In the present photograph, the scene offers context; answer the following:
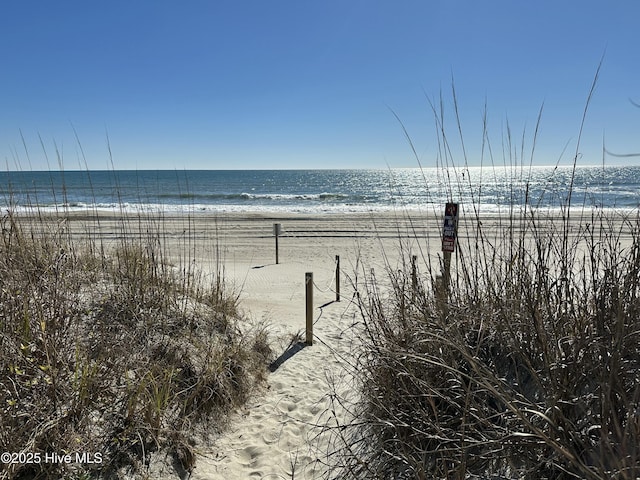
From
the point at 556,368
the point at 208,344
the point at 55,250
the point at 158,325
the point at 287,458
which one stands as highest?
the point at 55,250

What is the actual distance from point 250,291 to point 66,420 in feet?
16.3

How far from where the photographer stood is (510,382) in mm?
2271

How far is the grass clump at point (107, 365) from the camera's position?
7.19 feet

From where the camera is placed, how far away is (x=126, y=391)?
258cm

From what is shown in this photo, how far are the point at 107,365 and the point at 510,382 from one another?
2659 mm

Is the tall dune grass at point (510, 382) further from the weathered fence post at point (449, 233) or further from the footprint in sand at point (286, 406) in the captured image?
the footprint in sand at point (286, 406)

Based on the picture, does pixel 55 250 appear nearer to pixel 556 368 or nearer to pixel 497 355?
pixel 497 355

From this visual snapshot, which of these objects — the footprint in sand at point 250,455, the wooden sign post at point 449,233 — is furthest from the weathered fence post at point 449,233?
the footprint in sand at point 250,455

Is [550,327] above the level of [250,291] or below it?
above

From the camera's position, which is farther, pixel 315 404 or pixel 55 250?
pixel 55 250

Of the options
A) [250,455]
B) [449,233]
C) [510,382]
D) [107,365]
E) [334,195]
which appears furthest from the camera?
[334,195]

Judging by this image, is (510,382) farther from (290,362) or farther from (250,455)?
(290,362)

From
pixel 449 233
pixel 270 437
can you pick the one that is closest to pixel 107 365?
pixel 270 437

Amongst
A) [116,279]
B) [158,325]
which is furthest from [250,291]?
[158,325]
